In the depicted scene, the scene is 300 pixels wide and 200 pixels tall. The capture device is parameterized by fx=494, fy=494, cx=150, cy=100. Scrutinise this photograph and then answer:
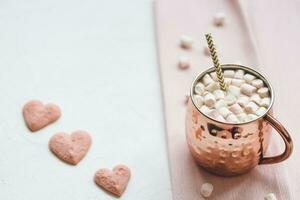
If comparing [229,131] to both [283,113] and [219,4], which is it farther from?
[219,4]

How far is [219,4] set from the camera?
132cm

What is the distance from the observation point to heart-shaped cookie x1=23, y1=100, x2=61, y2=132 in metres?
1.05

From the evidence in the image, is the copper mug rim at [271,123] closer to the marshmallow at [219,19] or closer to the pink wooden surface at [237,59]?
the pink wooden surface at [237,59]

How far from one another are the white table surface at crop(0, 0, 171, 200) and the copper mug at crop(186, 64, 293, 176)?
106mm

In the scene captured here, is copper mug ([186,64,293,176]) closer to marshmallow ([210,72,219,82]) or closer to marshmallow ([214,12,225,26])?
marshmallow ([210,72,219,82])

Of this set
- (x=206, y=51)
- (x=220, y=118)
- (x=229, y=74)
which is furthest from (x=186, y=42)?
(x=220, y=118)

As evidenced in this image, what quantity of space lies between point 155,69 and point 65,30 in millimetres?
283

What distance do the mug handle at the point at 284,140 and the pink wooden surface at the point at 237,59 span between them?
4 cm

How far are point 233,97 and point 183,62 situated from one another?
0.91ft

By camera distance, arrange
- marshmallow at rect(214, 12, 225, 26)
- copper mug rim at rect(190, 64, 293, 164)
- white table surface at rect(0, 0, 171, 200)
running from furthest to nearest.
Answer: marshmallow at rect(214, 12, 225, 26) → white table surface at rect(0, 0, 171, 200) → copper mug rim at rect(190, 64, 293, 164)

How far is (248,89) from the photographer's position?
2.99ft

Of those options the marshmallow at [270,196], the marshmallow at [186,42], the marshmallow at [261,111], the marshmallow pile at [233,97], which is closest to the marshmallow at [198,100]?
the marshmallow pile at [233,97]

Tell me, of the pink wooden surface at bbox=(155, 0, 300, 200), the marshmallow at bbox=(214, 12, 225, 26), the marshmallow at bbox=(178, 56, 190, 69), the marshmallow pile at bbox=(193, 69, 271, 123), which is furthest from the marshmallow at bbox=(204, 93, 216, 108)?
the marshmallow at bbox=(214, 12, 225, 26)

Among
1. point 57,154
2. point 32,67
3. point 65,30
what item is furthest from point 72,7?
point 57,154
